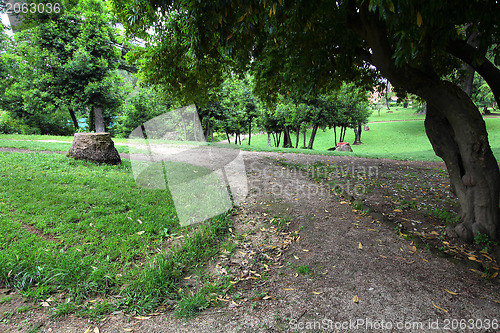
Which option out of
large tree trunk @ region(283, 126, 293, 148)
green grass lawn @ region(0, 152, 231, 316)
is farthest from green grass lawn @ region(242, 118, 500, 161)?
green grass lawn @ region(0, 152, 231, 316)

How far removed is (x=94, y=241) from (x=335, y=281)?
135 inches

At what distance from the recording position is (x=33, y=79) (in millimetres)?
16859

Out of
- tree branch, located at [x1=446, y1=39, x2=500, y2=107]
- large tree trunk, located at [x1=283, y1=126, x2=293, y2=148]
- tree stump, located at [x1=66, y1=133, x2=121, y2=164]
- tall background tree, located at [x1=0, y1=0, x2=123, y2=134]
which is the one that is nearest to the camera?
tree branch, located at [x1=446, y1=39, x2=500, y2=107]

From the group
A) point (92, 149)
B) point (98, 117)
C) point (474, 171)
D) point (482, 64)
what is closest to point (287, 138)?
point (98, 117)

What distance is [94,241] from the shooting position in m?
3.85

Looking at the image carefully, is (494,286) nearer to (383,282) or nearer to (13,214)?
(383,282)

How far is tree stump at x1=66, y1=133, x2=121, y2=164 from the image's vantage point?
7.66 meters

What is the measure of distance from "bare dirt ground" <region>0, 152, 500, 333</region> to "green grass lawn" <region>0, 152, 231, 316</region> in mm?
237

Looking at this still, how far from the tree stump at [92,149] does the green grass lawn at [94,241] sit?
1.41 meters

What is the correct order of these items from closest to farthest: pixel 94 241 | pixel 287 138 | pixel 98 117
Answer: pixel 94 241 → pixel 98 117 → pixel 287 138

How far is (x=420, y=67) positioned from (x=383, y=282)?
3.51m

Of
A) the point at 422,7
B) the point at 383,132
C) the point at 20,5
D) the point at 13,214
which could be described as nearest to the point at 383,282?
the point at 422,7

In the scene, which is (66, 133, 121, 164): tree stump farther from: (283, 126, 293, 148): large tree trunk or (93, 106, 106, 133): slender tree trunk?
(283, 126, 293, 148): large tree trunk

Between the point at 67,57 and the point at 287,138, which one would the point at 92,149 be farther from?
the point at 287,138
